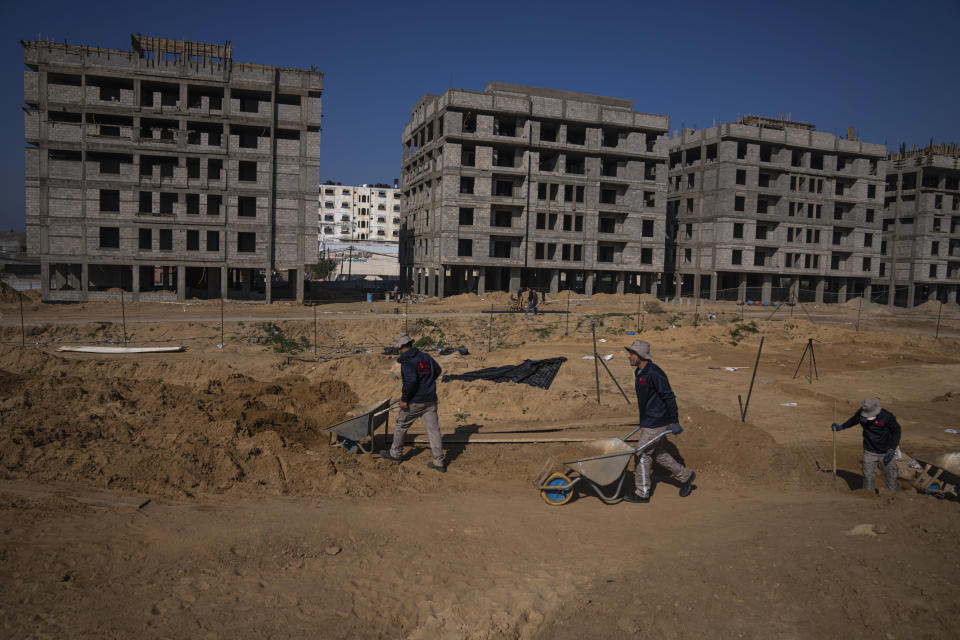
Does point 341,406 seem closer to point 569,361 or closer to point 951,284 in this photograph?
point 569,361

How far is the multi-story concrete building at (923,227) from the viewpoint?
2344 inches

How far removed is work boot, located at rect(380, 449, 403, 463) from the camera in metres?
9.46

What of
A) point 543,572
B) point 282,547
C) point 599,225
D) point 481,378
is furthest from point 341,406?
point 599,225

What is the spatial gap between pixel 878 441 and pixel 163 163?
41.2m

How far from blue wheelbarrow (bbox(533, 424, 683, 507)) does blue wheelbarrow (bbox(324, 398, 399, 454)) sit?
2.84 metres

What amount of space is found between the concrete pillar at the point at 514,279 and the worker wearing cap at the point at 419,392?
37843 millimetres

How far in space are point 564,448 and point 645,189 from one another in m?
43.5

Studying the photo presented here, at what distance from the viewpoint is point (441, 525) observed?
23.9ft

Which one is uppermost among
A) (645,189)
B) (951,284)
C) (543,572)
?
(645,189)

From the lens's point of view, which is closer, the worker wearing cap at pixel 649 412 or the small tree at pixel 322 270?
the worker wearing cap at pixel 649 412

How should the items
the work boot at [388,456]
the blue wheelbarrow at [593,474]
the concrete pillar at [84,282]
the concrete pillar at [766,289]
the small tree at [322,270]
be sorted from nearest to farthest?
1. the blue wheelbarrow at [593,474]
2. the work boot at [388,456]
3. the concrete pillar at [84,282]
4. the concrete pillar at [766,289]
5. the small tree at [322,270]

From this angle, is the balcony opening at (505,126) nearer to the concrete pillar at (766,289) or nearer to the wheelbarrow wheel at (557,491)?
the concrete pillar at (766,289)

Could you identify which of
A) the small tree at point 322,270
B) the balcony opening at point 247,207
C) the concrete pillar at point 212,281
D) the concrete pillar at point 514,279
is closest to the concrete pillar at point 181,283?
the concrete pillar at point 212,281

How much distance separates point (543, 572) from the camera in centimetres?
615
